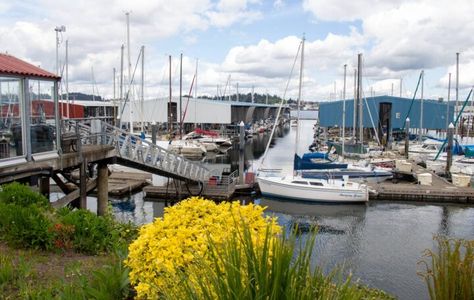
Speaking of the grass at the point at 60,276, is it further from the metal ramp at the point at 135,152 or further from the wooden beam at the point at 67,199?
the metal ramp at the point at 135,152

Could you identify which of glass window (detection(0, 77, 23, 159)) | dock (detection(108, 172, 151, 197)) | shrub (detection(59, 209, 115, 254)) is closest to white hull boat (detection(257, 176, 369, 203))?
dock (detection(108, 172, 151, 197))

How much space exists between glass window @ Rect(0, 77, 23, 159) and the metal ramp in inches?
106

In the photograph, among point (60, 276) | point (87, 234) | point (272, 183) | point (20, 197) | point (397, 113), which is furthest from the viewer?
point (397, 113)

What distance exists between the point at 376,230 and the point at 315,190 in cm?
594

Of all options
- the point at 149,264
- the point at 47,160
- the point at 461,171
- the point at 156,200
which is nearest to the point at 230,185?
the point at 156,200

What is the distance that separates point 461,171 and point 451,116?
34.2 meters

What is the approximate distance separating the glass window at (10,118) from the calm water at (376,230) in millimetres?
10386

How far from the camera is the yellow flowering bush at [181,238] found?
425 centimetres

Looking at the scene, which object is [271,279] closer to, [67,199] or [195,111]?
[67,199]

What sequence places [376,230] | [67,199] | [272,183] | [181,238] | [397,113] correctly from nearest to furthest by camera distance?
1. [181,238]
2. [67,199]
3. [376,230]
4. [272,183]
5. [397,113]

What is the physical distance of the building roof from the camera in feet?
37.1

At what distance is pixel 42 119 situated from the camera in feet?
41.4

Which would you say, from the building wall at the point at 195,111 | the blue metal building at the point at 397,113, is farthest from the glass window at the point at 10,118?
the building wall at the point at 195,111

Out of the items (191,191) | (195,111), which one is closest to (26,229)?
(191,191)
